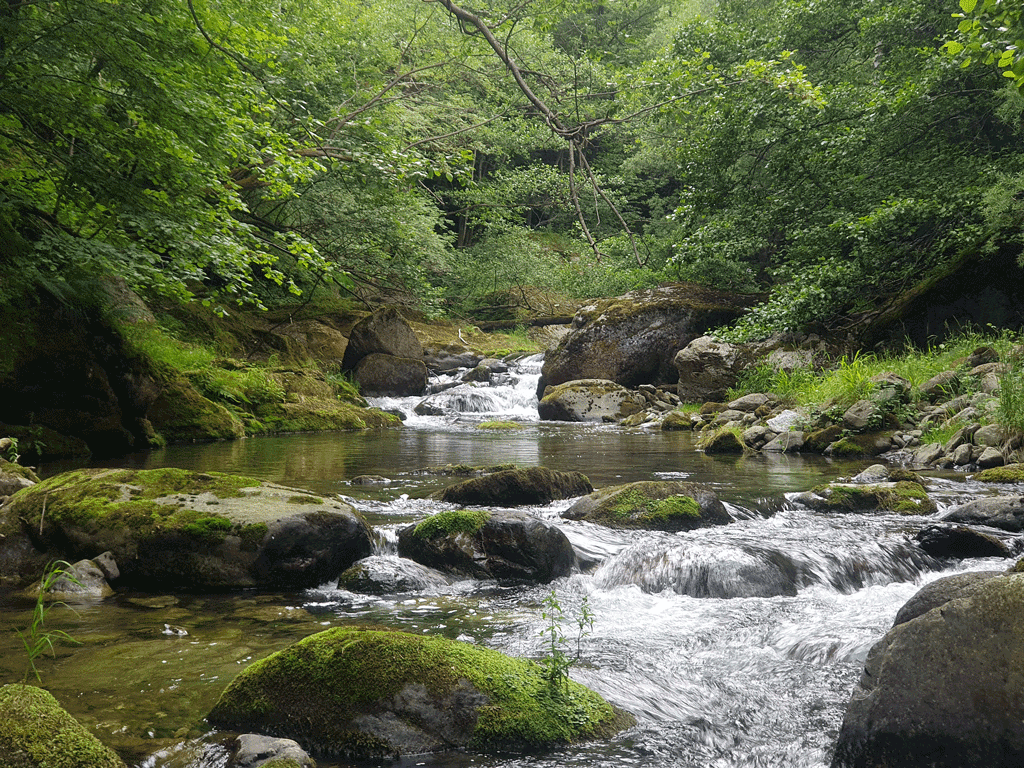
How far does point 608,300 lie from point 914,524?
1453cm

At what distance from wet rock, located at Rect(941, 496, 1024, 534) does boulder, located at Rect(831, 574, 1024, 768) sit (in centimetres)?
421

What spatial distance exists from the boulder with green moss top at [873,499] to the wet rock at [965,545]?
1.29m

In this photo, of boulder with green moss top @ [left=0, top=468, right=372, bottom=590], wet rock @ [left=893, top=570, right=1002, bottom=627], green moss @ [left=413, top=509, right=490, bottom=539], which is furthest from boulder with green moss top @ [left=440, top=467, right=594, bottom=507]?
wet rock @ [left=893, top=570, right=1002, bottom=627]

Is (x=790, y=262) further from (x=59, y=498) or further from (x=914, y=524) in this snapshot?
(x=59, y=498)

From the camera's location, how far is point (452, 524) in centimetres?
544

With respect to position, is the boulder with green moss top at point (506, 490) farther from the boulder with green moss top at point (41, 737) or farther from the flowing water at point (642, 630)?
the boulder with green moss top at point (41, 737)

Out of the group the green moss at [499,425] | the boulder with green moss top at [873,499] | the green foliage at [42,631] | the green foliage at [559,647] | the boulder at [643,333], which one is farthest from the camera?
the boulder at [643,333]

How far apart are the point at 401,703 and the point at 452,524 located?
8.71 ft

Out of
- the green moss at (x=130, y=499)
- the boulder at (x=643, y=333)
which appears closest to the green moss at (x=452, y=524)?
the green moss at (x=130, y=499)

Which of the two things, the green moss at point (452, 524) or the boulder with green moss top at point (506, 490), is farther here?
the boulder with green moss top at point (506, 490)

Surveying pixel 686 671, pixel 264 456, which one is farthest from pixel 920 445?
pixel 264 456

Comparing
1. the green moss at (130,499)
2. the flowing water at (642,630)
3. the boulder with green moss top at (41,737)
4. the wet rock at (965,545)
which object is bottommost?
the flowing water at (642,630)

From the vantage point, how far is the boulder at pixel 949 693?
235cm

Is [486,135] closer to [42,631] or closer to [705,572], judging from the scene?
[705,572]
